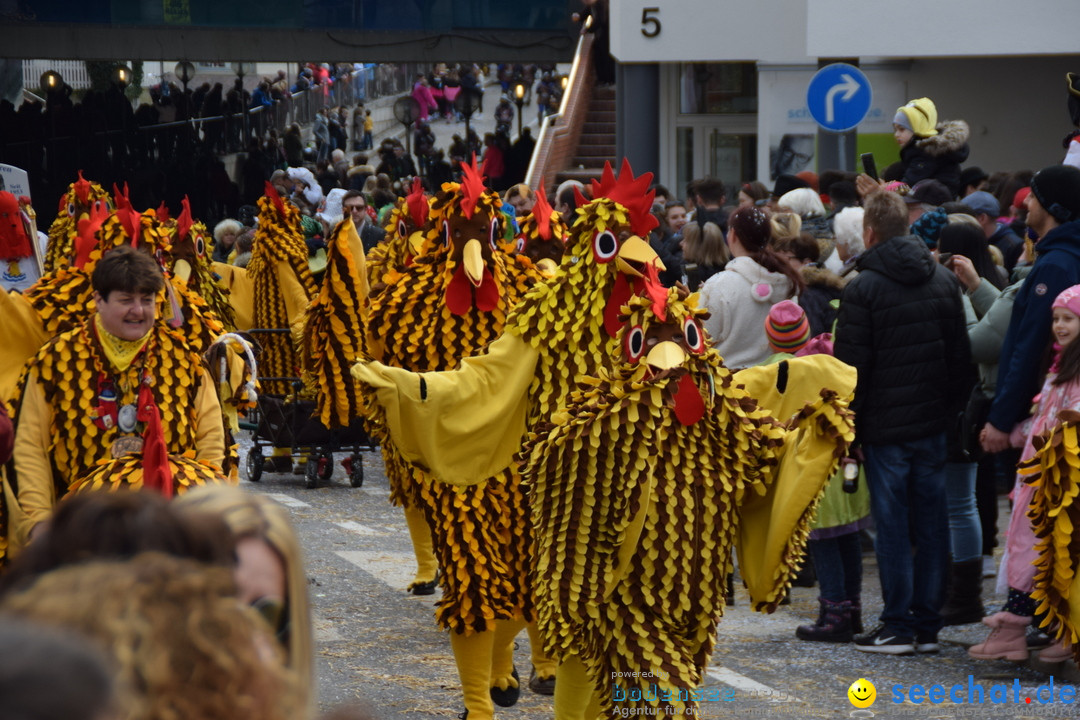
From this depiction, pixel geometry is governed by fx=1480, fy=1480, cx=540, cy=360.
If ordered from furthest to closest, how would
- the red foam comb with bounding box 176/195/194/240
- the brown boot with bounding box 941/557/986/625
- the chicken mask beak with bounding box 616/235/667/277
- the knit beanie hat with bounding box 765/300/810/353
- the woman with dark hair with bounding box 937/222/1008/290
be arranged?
the red foam comb with bounding box 176/195/194/240, the woman with dark hair with bounding box 937/222/1008/290, the brown boot with bounding box 941/557/986/625, the knit beanie hat with bounding box 765/300/810/353, the chicken mask beak with bounding box 616/235/667/277

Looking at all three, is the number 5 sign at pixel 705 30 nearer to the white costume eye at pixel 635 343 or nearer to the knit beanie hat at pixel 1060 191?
the knit beanie hat at pixel 1060 191

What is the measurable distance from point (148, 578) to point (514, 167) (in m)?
19.6

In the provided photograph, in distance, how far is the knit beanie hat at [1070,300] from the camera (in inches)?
226

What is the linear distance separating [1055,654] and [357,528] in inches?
179

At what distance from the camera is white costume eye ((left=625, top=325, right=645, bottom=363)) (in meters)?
4.41

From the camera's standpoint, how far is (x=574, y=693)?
A: 4.69m

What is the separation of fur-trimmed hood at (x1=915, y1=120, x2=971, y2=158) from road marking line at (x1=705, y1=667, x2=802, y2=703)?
5.08m

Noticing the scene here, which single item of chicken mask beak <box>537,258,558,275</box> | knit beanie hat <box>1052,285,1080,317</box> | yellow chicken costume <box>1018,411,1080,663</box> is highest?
chicken mask beak <box>537,258,558,275</box>

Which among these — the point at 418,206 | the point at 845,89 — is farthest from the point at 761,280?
the point at 845,89

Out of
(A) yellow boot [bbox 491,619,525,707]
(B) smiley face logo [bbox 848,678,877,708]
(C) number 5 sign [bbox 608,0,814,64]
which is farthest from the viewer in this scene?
(C) number 5 sign [bbox 608,0,814,64]

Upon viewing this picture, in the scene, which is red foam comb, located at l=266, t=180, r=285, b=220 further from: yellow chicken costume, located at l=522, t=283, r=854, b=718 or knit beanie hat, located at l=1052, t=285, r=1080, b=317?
yellow chicken costume, located at l=522, t=283, r=854, b=718

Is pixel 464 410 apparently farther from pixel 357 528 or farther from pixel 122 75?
pixel 122 75

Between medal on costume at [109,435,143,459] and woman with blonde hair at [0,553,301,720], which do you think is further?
medal on costume at [109,435,143,459]

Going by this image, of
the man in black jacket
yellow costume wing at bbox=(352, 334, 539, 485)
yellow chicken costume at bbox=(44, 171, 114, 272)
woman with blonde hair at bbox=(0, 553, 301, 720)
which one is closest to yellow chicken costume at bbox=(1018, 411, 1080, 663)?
the man in black jacket
